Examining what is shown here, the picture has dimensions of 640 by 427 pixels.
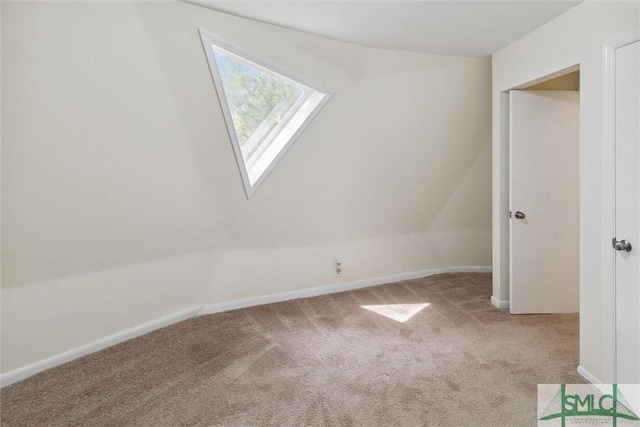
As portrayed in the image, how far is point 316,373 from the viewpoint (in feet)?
8.52

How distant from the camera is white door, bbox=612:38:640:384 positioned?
7.09ft

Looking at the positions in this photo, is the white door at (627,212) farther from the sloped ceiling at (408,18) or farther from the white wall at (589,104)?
the sloped ceiling at (408,18)

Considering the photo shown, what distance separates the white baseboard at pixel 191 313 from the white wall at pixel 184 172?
53 millimetres

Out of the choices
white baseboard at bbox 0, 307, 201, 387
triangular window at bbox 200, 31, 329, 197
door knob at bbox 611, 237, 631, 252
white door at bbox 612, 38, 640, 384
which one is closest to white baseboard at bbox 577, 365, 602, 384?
white door at bbox 612, 38, 640, 384

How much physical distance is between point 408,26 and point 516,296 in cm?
235

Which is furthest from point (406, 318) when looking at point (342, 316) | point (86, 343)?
point (86, 343)

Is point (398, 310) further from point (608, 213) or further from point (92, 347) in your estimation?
point (92, 347)

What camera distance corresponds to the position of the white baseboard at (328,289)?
3814mm

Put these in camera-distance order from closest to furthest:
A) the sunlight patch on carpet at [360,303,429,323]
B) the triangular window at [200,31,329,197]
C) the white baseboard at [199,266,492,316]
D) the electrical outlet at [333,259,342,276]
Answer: the triangular window at [200,31,329,197]
the sunlight patch on carpet at [360,303,429,323]
the white baseboard at [199,266,492,316]
the electrical outlet at [333,259,342,276]

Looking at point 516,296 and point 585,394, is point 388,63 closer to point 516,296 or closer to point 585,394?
point 516,296

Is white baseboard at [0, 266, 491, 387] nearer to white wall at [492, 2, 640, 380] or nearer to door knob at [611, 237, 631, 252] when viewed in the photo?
white wall at [492, 2, 640, 380]

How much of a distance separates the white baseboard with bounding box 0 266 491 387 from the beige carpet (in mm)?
61

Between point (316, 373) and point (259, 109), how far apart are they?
2061 millimetres

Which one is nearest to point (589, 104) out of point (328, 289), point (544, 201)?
point (544, 201)
